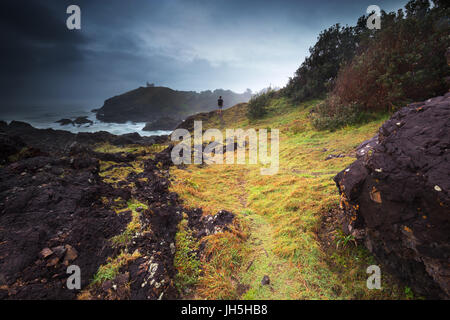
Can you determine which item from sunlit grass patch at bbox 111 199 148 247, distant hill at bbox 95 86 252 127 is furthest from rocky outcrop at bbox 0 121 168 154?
distant hill at bbox 95 86 252 127

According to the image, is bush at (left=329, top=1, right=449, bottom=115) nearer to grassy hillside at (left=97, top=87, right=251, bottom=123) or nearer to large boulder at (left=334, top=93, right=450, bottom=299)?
large boulder at (left=334, top=93, right=450, bottom=299)

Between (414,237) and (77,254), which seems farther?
(77,254)

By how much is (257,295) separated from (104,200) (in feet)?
12.1

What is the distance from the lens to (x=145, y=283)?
229cm

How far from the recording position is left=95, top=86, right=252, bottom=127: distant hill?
59.8 metres

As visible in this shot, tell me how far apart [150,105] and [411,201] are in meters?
79.2

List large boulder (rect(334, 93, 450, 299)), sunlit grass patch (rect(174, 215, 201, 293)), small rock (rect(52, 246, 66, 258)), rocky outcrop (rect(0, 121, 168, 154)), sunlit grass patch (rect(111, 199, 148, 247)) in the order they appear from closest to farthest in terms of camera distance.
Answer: large boulder (rect(334, 93, 450, 299))
small rock (rect(52, 246, 66, 258))
sunlit grass patch (rect(174, 215, 201, 293))
sunlit grass patch (rect(111, 199, 148, 247))
rocky outcrop (rect(0, 121, 168, 154))

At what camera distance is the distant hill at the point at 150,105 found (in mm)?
59772

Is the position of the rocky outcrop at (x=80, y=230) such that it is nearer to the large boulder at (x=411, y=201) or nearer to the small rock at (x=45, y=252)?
the small rock at (x=45, y=252)

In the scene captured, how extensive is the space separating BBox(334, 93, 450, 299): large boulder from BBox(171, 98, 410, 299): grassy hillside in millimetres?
323

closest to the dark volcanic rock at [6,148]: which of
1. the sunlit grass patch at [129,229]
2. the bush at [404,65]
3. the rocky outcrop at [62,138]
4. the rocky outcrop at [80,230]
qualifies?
the rocky outcrop at [80,230]

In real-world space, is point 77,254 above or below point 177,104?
below
